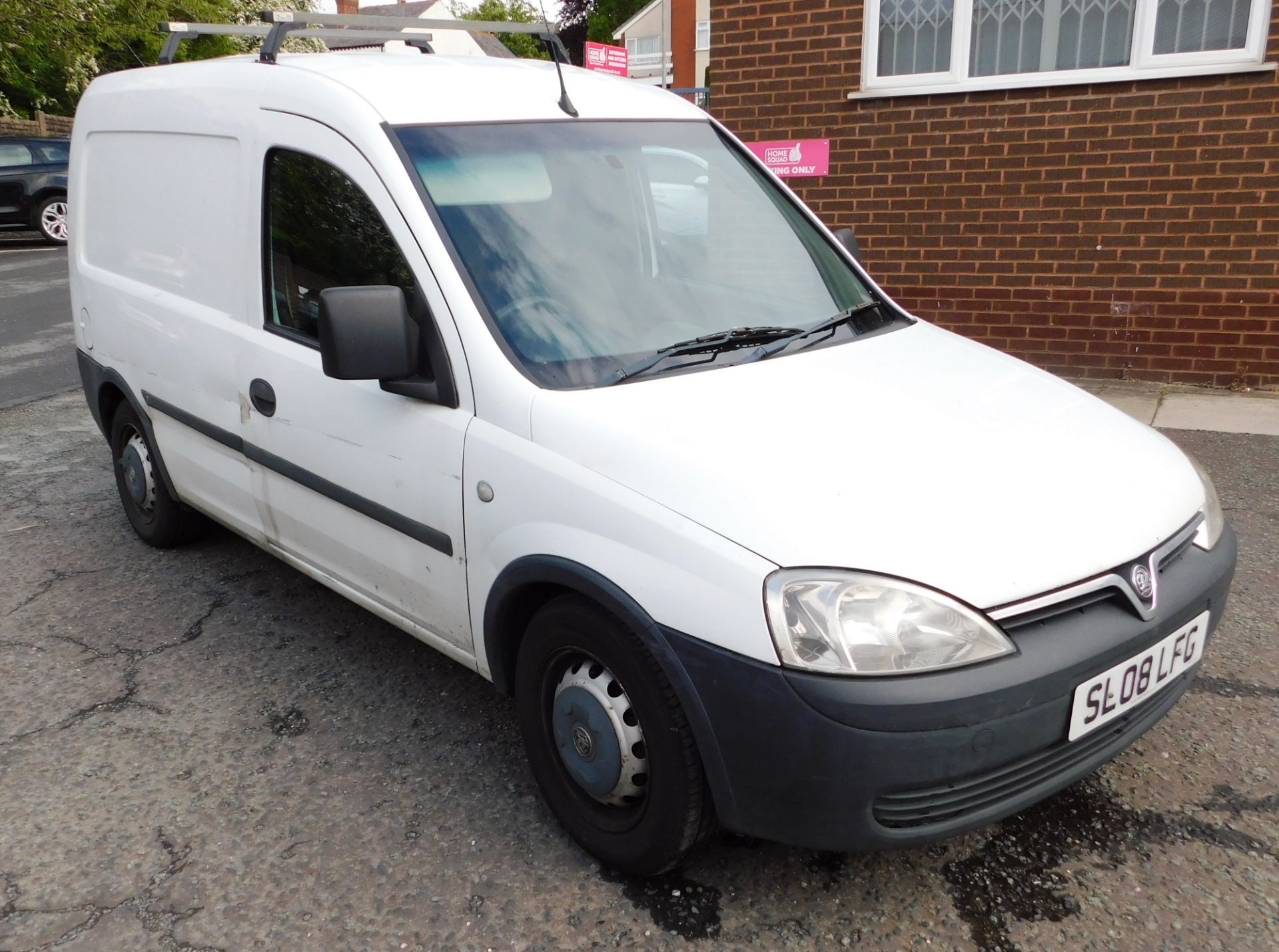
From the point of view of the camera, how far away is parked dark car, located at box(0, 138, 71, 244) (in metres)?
17.8

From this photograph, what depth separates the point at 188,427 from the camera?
3.99 meters

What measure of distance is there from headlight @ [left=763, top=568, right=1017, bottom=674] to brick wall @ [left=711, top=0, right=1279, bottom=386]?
5989mm

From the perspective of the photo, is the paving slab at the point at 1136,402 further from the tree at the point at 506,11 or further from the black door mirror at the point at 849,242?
the tree at the point at 506,11

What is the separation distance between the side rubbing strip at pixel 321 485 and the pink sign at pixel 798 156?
5.28 metres

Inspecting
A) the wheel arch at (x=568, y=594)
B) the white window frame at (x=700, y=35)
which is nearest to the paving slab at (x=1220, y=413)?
the wheel arch at (x=568, y=594)

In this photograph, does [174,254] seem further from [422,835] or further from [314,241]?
[422,835]

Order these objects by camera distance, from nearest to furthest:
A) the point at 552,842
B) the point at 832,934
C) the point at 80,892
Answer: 1. the point at 832,934
2. the point at 80,892
3. the point at 552,842

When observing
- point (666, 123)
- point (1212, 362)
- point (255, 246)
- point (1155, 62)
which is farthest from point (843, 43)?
point (255, 246)

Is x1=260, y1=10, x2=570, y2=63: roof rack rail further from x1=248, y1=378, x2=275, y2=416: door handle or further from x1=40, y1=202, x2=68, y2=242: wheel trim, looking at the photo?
x1=40, y1=202, x2=68, y2=242: wheel trim

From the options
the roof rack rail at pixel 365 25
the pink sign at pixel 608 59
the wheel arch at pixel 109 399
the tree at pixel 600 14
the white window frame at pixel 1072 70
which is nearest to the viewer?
the roof rack rail at pixel 365 25

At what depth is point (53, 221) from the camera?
18250mm

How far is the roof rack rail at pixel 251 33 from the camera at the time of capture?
3846 mm

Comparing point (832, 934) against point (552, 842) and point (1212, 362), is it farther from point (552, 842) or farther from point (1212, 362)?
point (1212, 362)

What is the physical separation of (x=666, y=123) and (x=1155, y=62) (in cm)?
501
